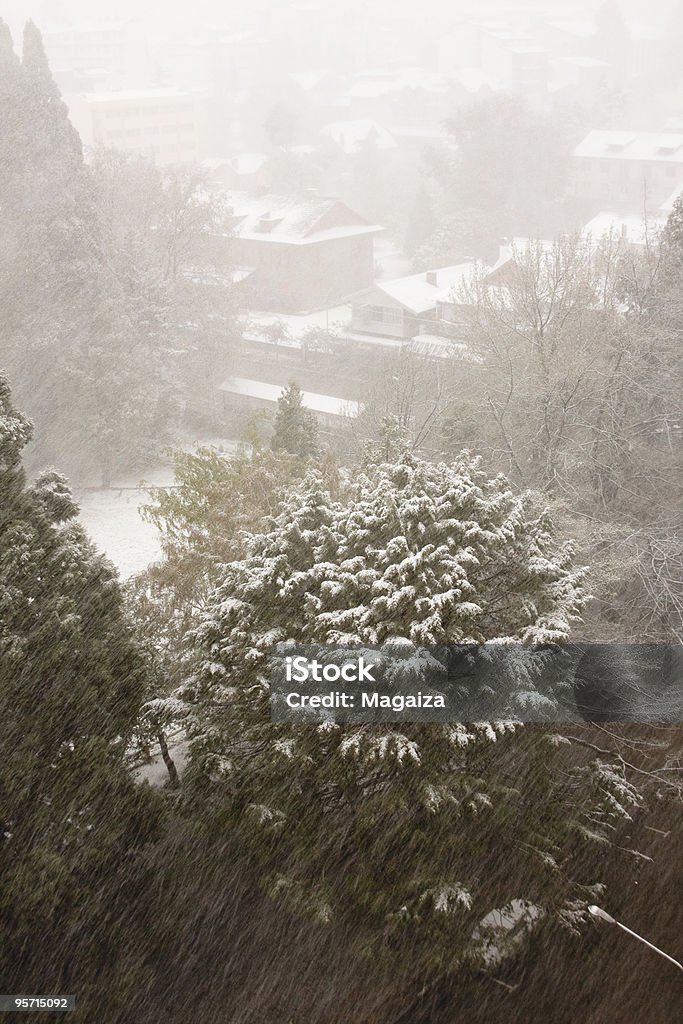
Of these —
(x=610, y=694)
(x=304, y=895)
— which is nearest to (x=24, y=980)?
(x=304, y=895)

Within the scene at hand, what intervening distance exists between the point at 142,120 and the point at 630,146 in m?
29.6

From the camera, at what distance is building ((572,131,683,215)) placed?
44.5 meters

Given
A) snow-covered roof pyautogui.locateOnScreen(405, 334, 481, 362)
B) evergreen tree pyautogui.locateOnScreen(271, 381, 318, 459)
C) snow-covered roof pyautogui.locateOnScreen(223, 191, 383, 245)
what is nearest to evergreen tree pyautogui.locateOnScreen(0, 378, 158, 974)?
evergreen tree pyautogui.locateOnScreen(271, 381, 318, 459)

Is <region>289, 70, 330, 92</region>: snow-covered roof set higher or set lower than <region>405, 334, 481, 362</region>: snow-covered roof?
higher

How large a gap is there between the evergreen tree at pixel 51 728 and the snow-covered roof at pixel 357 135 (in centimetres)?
5074

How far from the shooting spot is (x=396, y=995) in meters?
7.53

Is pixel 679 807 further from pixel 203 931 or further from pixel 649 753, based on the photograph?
pixel 203 931

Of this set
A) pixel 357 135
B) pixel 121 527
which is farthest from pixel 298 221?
pixel 121 527

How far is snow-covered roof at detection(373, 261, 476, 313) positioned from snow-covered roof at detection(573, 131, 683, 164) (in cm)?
1783

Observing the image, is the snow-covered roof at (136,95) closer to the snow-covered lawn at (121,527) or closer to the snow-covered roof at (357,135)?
the snow-covered roof at (357,135)

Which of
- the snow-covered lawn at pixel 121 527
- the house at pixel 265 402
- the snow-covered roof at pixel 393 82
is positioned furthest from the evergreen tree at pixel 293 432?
the snow-covered roof at pixel 393 82

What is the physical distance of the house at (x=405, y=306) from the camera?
98.5 feet

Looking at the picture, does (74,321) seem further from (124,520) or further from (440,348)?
(440,348)

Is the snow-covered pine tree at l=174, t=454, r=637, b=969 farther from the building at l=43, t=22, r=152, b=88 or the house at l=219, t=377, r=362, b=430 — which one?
the building at l=43, t=22, r=152, b=88
